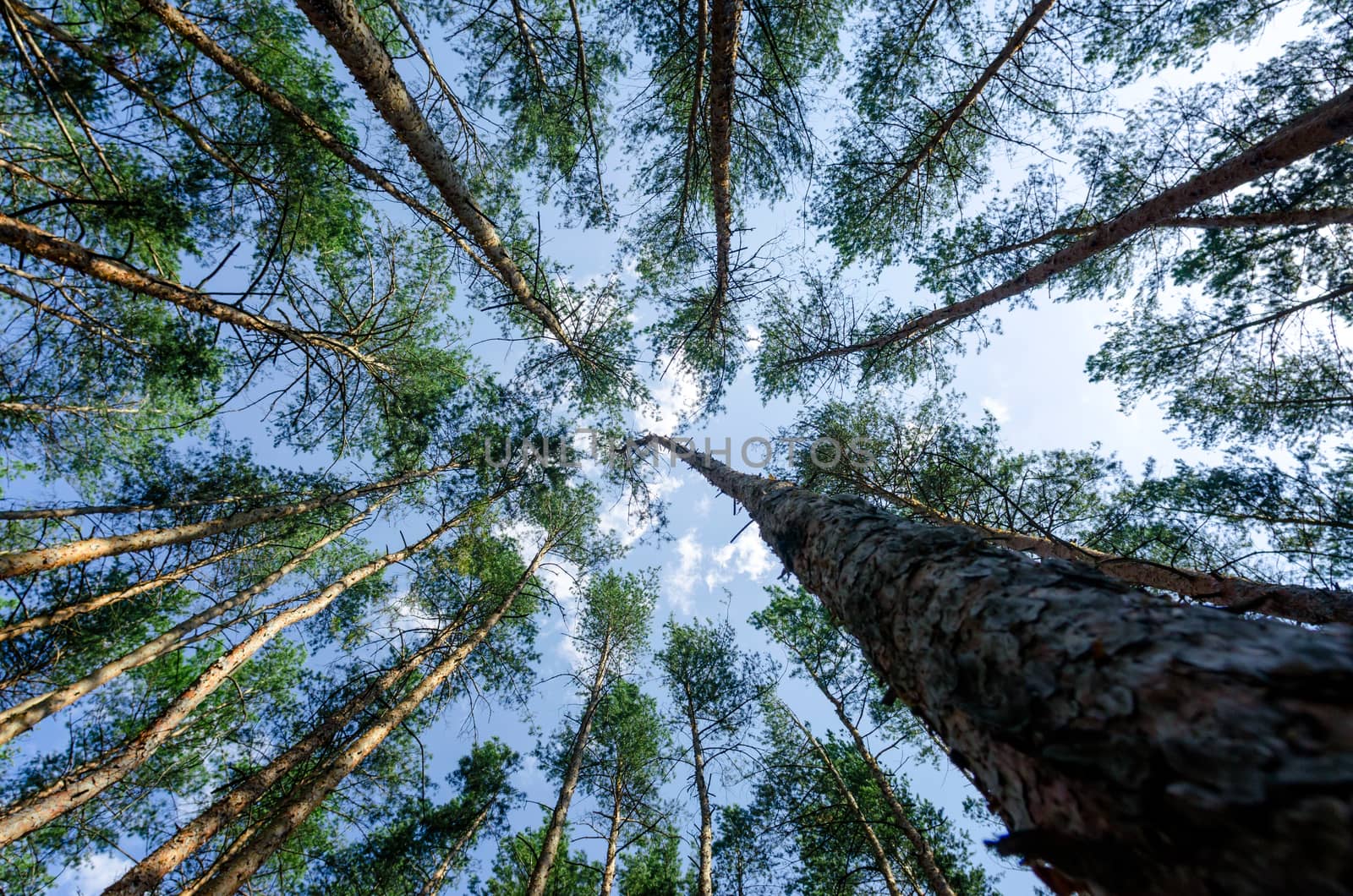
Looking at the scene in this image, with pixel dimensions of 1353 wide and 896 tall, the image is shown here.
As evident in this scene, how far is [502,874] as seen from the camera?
27.5ft

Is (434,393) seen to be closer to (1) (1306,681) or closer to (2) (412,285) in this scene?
(2) (412,285)

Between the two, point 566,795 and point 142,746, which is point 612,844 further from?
point 142,746

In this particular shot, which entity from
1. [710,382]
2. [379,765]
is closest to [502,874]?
[379,765]

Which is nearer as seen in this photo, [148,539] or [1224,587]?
[1224,587]

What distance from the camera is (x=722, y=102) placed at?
3.66 meters

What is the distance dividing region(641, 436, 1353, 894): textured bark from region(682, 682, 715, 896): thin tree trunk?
23.9 feet

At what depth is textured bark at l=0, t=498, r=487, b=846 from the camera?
3309 millimetres

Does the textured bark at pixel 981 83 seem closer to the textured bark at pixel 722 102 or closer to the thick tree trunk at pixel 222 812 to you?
the textured bark at pixel 722 102

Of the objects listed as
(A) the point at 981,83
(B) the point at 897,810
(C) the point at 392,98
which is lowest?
(B) the point at 897,810

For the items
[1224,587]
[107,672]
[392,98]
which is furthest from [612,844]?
[392,98]

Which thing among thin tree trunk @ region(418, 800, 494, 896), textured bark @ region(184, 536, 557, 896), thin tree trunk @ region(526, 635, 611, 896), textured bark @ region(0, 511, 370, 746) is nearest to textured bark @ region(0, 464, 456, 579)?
textured bark @ region(0, 511, 370, 746)

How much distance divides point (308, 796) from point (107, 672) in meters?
2.85

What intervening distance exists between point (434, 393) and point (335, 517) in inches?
117

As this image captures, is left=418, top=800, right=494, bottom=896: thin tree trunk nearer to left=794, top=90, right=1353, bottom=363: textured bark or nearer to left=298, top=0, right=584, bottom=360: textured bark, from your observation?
left=298, top=0, right=584, bottom=360: textured bark
